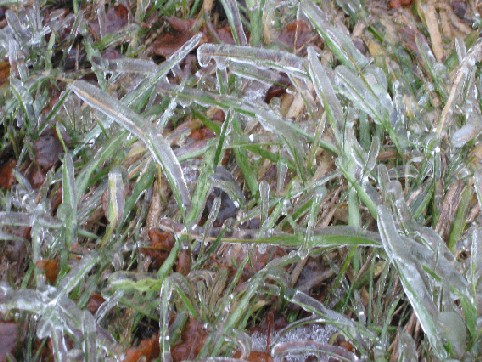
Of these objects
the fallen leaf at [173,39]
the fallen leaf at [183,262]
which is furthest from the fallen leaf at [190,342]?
the fallen leaf at [173,39]

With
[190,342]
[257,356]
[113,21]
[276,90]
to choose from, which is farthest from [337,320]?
[113,21]

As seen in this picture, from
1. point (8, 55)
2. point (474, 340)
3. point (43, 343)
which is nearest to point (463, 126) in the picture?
point (474, 340)

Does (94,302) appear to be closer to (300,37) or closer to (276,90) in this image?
(276,90)

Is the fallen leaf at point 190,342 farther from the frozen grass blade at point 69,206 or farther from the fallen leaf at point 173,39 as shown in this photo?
the fallen leaf at point 173,39

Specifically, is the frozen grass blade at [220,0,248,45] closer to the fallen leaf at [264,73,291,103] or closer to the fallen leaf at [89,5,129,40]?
the fallen leaf at [264,73,291,103]

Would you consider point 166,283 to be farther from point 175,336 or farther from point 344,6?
point 344,6

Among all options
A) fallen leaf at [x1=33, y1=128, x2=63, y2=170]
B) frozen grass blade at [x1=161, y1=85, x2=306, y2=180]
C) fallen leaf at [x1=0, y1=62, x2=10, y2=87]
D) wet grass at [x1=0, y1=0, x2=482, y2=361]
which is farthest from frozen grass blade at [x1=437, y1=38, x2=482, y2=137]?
fallen leaf at [x1=0, y1=62, x2=10, y2=87]
